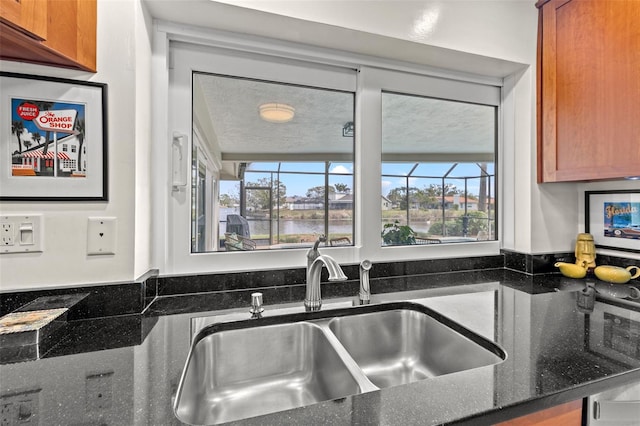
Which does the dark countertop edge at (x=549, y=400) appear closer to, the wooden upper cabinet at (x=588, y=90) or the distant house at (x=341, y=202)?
the wooden upper cabinet at (x=588, y=90)

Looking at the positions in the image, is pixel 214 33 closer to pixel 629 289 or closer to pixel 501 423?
pixel 501 423

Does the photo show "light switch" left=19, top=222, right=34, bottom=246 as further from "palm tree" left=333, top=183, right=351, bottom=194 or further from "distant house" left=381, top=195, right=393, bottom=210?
"distant house" left=381, top=195, right=393, bottom=210

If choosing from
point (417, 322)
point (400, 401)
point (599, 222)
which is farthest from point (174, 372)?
point (599, 222)

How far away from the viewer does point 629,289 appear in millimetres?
1329

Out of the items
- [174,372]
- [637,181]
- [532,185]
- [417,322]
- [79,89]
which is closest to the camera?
[174,372]

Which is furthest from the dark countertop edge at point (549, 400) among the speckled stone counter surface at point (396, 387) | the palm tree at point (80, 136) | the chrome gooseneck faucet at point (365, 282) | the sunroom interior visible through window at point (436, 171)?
the palm tree at point (80, 136)

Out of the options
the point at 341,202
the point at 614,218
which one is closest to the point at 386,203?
the point at 341,202

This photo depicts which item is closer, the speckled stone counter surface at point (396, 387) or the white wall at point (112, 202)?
the speckled stone counter surface at point (396, 387)

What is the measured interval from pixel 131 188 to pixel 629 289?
200 cm

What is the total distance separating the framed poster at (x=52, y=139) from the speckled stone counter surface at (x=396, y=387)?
423 mm

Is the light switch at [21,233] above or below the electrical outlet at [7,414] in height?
above

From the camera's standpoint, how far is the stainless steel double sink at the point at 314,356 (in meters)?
0.87

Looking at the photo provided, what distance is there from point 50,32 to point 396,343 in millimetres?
1400

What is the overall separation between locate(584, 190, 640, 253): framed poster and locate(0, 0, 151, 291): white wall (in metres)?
2.12
